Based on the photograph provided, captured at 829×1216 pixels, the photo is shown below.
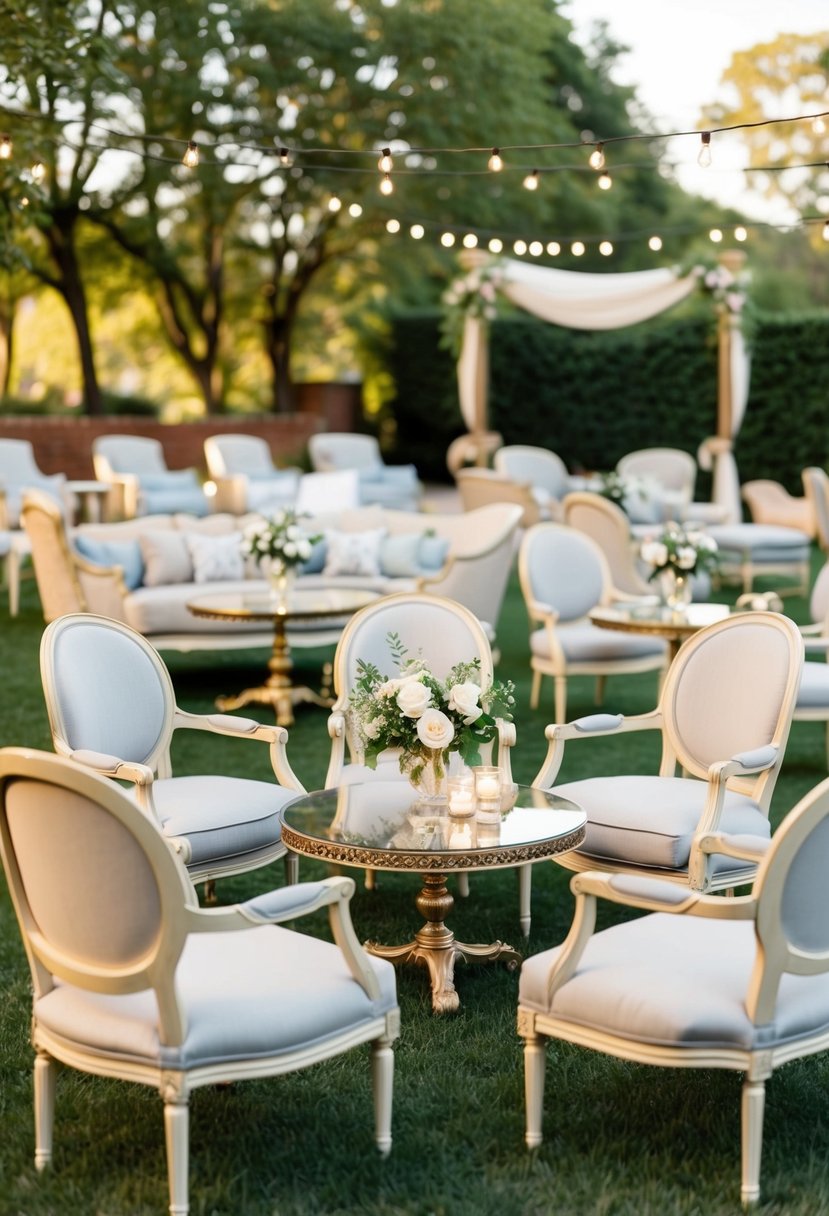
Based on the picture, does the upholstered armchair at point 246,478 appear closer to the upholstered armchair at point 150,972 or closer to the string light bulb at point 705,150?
the string light bulb at point 705,150

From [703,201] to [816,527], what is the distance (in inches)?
589

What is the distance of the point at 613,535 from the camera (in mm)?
9047

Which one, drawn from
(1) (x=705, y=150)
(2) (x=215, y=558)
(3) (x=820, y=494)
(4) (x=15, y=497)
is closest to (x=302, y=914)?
(1) (x=705, y=150)

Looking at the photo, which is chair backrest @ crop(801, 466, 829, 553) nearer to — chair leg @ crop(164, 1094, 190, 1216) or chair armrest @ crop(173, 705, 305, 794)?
chair armrest @ crop(173, 705, 305, 794)

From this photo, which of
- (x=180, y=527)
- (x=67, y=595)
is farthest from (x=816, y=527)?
(x=67, y=595)

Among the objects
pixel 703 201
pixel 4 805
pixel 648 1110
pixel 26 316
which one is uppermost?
pixel 703 201

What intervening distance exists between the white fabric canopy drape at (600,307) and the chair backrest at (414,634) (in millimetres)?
8843

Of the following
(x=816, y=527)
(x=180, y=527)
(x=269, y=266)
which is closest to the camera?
(x=180, y=527)

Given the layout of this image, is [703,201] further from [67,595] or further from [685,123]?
[67,595]

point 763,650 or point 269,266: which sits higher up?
point 269,266

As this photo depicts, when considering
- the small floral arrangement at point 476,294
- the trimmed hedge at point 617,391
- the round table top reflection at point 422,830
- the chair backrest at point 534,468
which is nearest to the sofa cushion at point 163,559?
the round table top reflection at point 422,830

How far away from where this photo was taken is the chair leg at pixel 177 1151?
2.68 metres

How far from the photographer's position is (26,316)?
30625 mm

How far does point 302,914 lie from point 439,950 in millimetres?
1191
